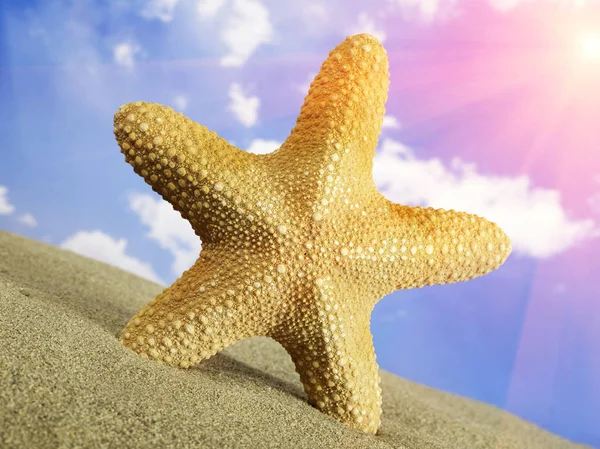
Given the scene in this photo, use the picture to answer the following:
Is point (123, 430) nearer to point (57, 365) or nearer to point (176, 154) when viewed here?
point (57, 365)

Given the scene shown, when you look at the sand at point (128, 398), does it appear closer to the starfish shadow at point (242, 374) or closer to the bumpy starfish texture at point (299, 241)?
the starfish shadow at point (242, 374)

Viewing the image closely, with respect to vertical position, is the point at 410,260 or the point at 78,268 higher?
the point at 410,260

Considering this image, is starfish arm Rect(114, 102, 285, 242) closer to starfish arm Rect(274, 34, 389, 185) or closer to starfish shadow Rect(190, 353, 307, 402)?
starfish arm Rect(274, 34, 389, 185)

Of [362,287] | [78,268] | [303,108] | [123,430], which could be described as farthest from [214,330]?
[78,268]

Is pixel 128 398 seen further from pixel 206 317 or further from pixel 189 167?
pixel 189 167

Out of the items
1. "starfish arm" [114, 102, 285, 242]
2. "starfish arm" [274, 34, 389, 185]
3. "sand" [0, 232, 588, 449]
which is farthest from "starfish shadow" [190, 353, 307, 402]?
"starfish arm" [274, 34, 389, 185]

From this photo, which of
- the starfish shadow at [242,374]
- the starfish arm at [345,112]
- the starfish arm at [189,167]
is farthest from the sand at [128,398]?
the starfish arm at [345,112]
